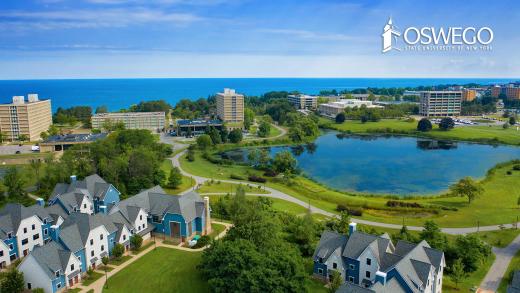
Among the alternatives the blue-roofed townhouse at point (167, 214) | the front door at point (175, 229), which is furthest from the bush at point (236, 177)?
the front door at point (175, 229)

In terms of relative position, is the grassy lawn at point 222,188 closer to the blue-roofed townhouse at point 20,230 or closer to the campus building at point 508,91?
the blue-roofed townhouse at point 20,230

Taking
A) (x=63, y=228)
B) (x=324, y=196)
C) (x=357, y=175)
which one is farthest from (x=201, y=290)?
(x=357, y=175)

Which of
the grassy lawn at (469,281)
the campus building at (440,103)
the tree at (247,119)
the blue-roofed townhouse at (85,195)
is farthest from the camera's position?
the campus building at (440,103)

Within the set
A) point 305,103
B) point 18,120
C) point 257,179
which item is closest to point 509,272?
point 257,179

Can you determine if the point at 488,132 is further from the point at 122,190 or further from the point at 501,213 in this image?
the point at 122,190

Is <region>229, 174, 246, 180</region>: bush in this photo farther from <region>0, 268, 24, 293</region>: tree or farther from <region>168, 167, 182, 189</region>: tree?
<region>0, 268, 24, 293</region>: tree
